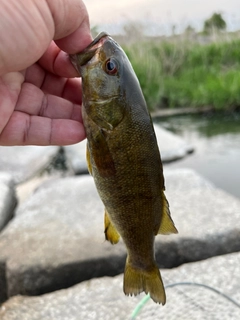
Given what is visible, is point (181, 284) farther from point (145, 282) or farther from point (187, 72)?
point (187, 72)

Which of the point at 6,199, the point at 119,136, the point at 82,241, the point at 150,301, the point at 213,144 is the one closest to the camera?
the point at 119,136

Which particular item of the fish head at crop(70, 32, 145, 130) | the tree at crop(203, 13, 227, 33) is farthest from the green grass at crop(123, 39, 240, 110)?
the fish head at crop(70, 32, 145, 130)

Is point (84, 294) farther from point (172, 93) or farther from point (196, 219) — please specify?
point (172, 93)

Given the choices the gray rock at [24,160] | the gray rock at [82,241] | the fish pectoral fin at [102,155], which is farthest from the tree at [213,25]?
the fish pectoral fin at [102,155]

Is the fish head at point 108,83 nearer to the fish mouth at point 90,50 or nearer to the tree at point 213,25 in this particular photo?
the fish mouth at point 90,50

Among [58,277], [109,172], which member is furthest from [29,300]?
[109,172]

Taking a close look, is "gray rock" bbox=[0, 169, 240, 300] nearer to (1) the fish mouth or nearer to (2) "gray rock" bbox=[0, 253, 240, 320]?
(2) "gray rock" bbox=[0, 253, 240, 320]

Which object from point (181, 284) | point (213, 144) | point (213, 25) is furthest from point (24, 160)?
point (213, 25)
